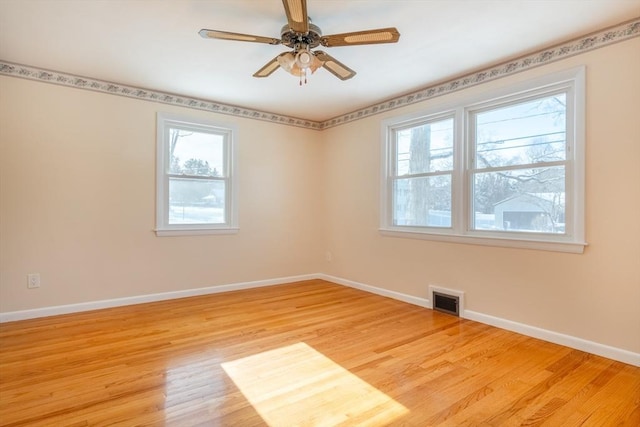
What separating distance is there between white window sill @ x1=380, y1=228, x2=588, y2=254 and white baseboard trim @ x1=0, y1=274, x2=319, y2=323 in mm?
1975

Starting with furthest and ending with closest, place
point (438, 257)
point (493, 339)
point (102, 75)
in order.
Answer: point (438, 257) → point (102, 75) → point (493, 339)

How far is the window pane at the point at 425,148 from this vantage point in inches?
143

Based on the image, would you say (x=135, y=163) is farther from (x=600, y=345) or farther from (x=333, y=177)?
(x=600, y=345)

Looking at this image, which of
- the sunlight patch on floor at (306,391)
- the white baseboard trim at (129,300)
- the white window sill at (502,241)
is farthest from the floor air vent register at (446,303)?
the white baseboard trim at (129,300)

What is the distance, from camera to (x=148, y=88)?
3764 mm

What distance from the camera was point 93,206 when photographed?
139 inches

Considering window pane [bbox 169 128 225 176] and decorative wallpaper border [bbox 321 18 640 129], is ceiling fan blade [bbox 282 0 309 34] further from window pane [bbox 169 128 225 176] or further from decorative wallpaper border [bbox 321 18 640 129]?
window pane [bbox 169 128 225 176]

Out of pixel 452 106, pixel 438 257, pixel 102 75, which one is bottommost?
pixel 438 257

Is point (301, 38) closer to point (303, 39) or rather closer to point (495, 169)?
point (303, 39)

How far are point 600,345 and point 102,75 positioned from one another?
5.04 meters

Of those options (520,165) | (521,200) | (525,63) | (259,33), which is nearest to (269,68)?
(259,33)

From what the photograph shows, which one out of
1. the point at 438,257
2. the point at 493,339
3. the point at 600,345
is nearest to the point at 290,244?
the point at 438,257

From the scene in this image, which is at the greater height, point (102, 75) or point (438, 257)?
point (102, 75)

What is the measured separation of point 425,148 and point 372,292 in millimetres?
1939
